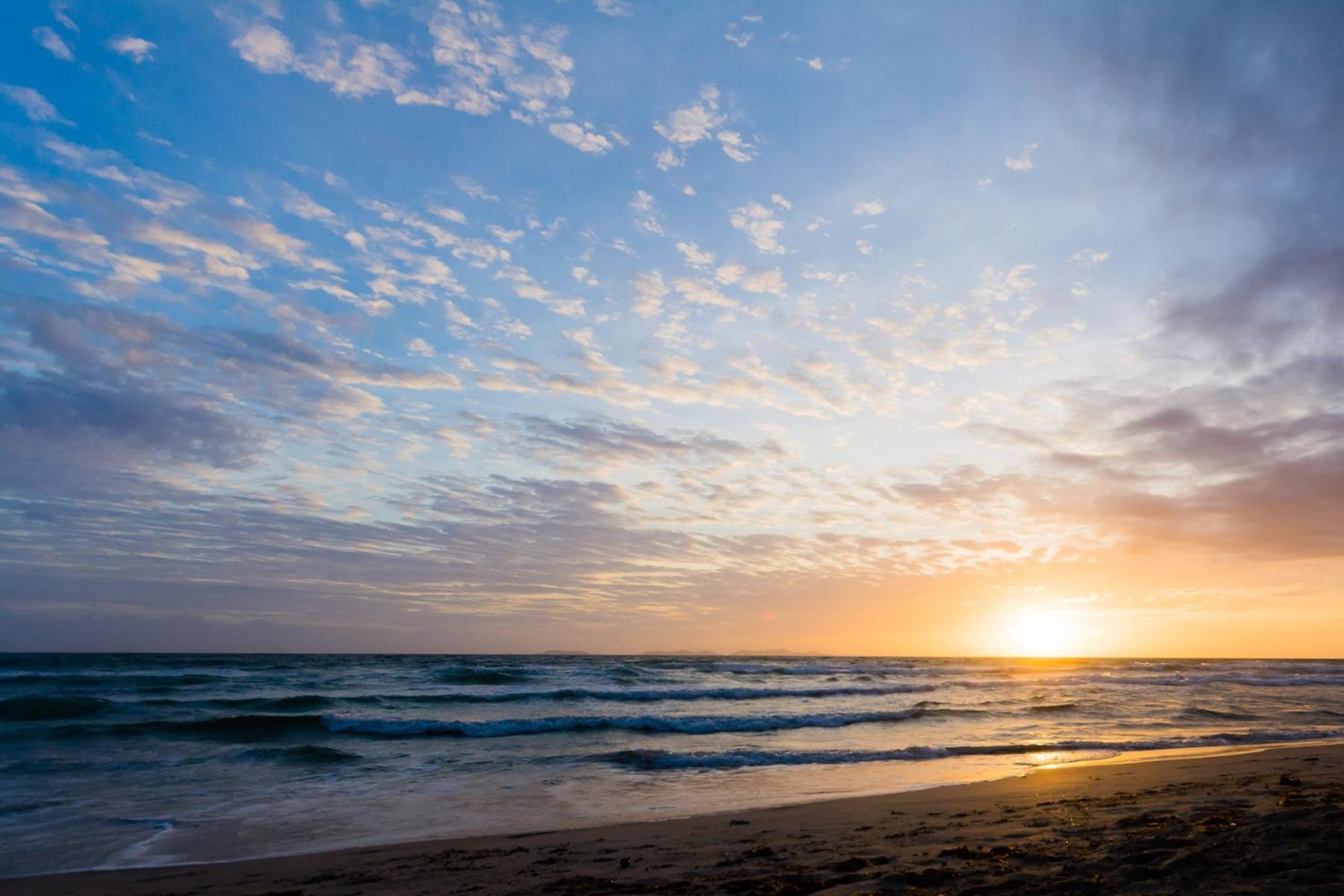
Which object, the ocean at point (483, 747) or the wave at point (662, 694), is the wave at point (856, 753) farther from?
the wave at point (662, 694)

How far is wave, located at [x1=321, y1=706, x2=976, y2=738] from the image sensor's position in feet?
78.1

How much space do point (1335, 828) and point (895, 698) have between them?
29544 millimetres

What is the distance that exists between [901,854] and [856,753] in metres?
11.1

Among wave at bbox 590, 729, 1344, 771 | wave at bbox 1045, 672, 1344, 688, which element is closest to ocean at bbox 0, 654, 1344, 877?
wave at bbox 590, 729, 1344, 771

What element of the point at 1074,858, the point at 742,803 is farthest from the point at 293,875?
the point at 1074,858

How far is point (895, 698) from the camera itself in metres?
34.9

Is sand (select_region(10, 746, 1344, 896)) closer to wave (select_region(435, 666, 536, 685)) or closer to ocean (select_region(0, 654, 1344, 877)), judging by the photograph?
ocean (select_region(0, 654, 1344, 877))

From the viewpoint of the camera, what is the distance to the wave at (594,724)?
23.8 metres

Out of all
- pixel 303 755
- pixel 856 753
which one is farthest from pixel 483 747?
pixel 856 753

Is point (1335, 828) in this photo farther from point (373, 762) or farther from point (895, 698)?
point (895, 698)

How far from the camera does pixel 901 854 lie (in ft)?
24.3

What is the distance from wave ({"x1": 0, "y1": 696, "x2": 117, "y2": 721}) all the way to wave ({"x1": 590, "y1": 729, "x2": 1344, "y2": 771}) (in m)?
21.3

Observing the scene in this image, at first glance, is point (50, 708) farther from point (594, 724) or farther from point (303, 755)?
point (594, 724)

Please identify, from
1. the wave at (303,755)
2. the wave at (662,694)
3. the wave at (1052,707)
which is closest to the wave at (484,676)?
the wave at (662,694)
